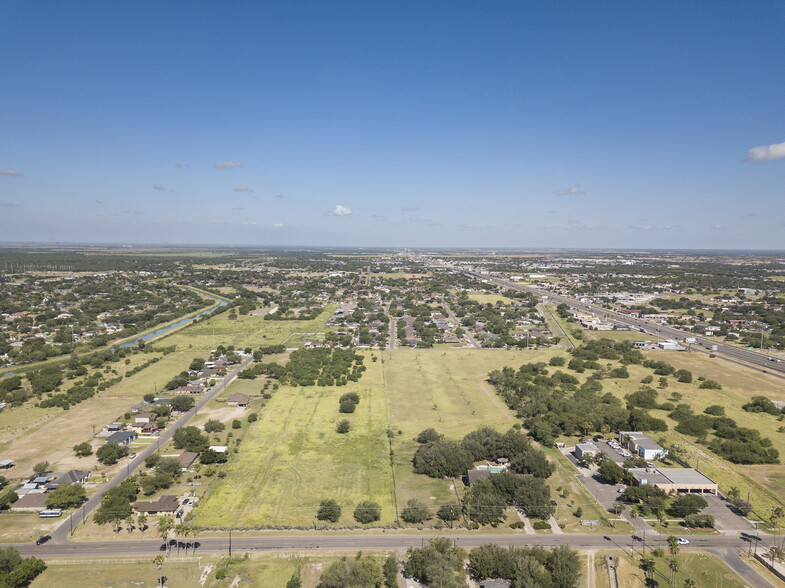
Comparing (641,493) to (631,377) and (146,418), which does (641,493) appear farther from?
(146,418)

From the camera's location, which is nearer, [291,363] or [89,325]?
[291,363]

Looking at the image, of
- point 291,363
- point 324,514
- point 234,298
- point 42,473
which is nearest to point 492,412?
point 324,514

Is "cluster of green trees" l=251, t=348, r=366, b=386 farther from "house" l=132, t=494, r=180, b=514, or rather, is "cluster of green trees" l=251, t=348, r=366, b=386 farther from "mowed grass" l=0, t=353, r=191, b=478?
"house" l=132, t=494, r=180, b=514

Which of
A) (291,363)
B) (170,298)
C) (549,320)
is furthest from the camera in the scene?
(170,298)

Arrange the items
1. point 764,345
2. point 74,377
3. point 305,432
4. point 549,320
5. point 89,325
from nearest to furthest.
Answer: point 305,432
point 74,377
point 764,345
point 89,325
point 549,320

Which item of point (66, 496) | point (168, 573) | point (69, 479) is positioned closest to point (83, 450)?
point (69, 479)

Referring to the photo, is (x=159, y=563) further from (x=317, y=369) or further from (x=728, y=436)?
(x=728, y=436)

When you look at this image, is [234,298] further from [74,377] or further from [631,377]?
[631,377]

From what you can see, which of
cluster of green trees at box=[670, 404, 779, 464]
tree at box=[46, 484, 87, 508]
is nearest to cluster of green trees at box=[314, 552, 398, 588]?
tree at box=[46, 484, 87, 508]
